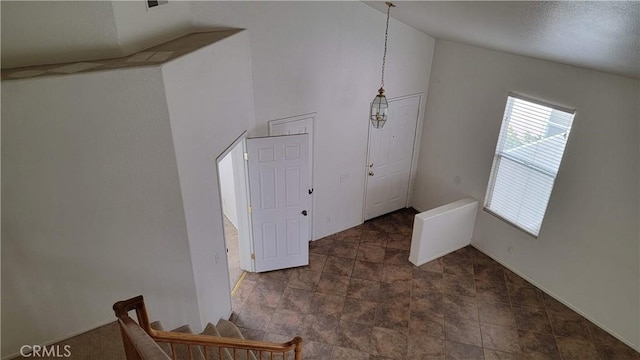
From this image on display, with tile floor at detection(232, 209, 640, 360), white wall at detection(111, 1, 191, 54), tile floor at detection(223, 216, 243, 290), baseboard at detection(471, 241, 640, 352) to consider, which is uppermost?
white wall at detection(111, 1, 191, 54)

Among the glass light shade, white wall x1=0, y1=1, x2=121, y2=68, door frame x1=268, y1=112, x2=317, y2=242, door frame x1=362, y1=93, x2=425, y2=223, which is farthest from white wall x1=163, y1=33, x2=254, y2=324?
door frame x1=362, y1=93, x2=425, y2=223

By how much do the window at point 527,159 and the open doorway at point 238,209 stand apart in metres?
3.26

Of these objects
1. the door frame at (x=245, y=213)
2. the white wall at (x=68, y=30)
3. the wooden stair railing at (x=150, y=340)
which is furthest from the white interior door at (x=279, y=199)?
the wooden stair railing at (x=150, y=340)

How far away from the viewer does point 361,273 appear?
18.2 ft

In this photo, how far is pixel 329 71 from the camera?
5262 mm

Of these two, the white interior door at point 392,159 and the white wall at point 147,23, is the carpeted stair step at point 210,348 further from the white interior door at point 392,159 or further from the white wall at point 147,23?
the white interior door at point 392,159

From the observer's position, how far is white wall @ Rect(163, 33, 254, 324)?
3316 mm

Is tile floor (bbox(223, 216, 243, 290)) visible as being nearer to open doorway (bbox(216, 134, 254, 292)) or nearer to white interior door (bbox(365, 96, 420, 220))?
open doorway (bbox(216, 134, 254, 292))

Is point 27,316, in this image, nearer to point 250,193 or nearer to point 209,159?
point 209,159

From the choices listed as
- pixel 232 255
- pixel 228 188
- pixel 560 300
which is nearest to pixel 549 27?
pixel 560 300

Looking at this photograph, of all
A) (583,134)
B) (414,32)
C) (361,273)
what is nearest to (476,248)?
(361,273)

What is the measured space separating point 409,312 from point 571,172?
2.40 metres

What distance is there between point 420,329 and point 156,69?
377 centimetres

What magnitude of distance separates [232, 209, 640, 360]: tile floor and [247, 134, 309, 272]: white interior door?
0.28 meters
